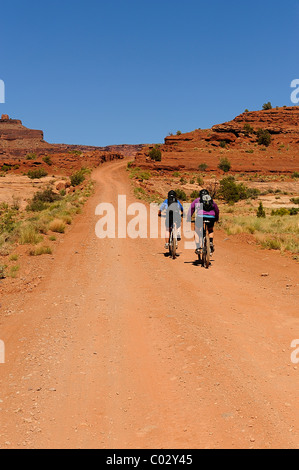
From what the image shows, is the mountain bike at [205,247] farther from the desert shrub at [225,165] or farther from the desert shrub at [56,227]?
the desert shrub at [225,165]

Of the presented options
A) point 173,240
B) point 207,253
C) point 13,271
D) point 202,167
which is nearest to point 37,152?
point 202,167

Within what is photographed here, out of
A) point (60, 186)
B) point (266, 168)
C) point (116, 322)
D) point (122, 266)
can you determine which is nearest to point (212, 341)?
point (116, 322)

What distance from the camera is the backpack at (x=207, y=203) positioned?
35.9ft

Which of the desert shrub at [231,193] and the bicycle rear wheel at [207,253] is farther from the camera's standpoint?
the desert shrub at [231,193]

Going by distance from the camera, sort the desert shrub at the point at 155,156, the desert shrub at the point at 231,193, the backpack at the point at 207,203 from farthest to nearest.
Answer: the desert shrub at the point at 155,156 < the desert shrub at the point at 231,193 < the backpack at the point at 207,203

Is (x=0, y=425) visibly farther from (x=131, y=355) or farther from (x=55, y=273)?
(x=55, y=273)

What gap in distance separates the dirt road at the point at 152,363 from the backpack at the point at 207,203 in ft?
6.38

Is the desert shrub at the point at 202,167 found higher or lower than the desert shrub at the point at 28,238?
higher

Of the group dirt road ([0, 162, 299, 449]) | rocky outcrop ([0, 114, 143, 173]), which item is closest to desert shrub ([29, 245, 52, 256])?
dirt road ([0, 162, 299, 449])

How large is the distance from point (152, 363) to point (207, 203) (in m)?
6.46

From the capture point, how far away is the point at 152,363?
5227 millimetres

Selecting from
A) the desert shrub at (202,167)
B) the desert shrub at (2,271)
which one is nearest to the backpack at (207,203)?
the desert shrub at (2,271)

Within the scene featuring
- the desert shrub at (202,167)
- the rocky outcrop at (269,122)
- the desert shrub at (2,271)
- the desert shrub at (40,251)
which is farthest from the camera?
the rocky outcrop at (269,122)

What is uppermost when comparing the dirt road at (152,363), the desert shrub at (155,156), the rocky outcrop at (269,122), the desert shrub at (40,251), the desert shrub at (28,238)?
the rocky outcrop at (269,122)
